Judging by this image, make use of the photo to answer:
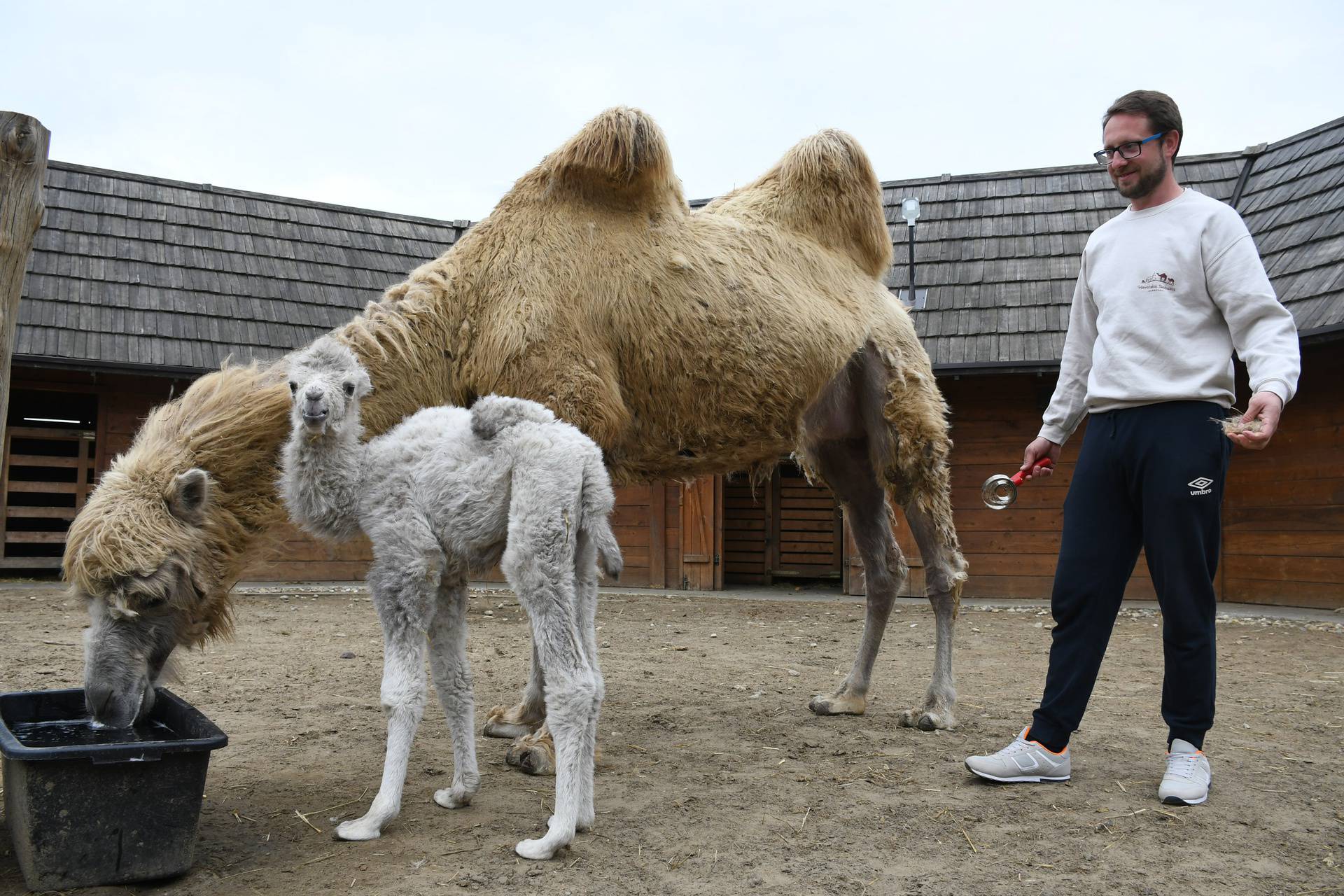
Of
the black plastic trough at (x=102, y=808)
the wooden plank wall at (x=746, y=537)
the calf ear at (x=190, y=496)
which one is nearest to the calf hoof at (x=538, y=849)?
the black plastic trough at (x=102, y=808)

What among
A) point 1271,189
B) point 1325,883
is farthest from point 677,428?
point 1271,189

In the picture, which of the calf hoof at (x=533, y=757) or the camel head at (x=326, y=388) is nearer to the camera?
the camel head at (x=326, y=388)

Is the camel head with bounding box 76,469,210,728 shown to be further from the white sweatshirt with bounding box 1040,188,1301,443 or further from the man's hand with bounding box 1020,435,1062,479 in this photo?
the white sweatshirt with bounding box 1040,188,1301,443

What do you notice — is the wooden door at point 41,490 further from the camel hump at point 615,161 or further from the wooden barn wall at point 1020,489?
the wooden barn wall at point 1020,489

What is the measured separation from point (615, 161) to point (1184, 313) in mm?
2379

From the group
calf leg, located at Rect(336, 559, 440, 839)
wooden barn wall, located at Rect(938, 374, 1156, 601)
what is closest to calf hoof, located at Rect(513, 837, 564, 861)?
calf leg, located at Rect(336, 559, 440, 839)

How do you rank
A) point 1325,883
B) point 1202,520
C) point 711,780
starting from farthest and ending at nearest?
point 711,780 → point 1202,520 → point 1325,883

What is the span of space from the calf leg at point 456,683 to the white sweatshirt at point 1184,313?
246 centimetres

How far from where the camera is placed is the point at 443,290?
3.93 meters

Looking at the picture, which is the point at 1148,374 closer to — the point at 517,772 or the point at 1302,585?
the point at 517,772

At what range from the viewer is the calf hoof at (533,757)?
3719 mm

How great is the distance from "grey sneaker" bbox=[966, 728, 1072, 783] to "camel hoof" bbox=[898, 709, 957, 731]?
3.22 ft

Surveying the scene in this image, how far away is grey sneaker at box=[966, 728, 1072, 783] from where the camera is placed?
358 centimetres

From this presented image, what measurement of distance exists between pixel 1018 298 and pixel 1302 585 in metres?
4.52
